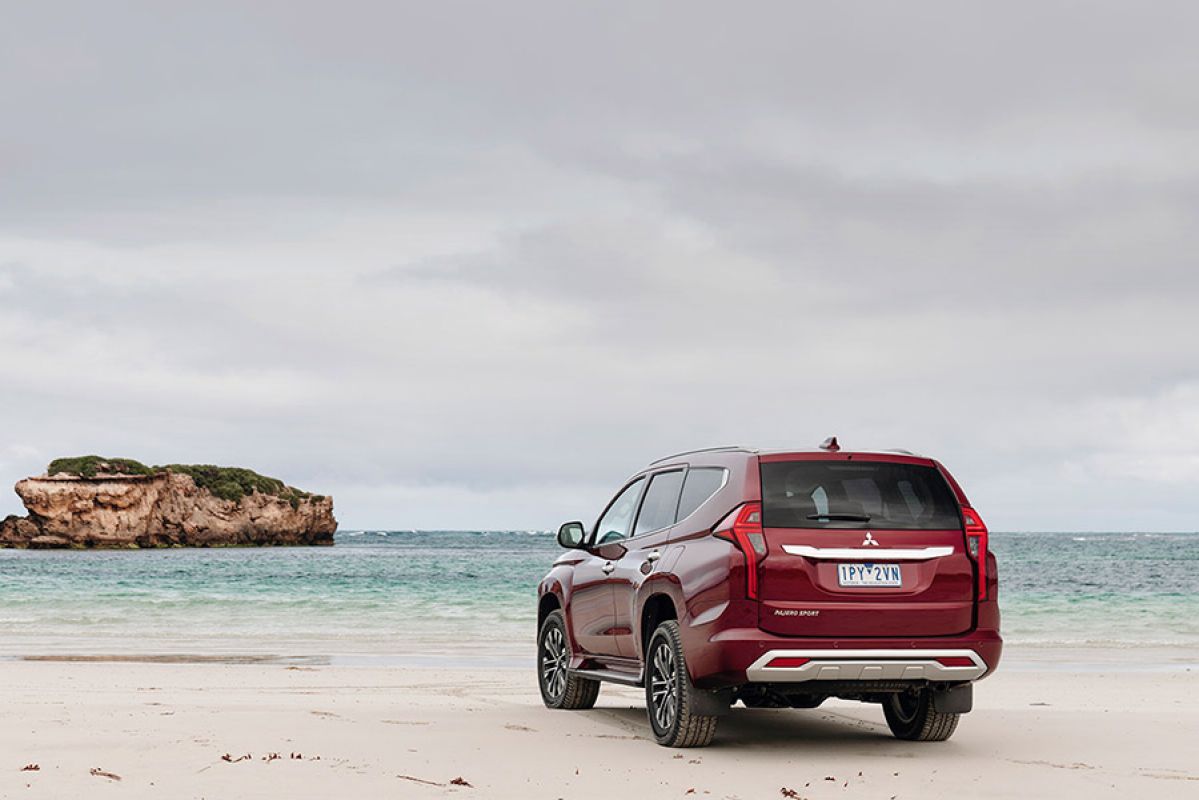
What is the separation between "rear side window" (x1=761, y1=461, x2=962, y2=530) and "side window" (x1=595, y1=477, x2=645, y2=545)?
188cm

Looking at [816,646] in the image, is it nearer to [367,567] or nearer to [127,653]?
[127,653]

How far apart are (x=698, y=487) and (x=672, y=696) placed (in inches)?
52.6

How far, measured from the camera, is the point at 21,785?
6887 mm

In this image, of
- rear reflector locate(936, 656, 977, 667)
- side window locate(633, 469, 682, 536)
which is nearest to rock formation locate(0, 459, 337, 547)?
side window locate(633, 469, 682, 536)

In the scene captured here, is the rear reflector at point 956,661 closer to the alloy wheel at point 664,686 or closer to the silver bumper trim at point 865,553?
the silver bumper trim at point 865,553

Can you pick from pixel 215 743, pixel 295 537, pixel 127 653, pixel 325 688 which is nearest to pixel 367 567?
pixel 127 653

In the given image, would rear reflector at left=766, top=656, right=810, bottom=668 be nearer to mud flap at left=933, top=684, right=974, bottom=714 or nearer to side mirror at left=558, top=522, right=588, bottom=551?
mud flap at left=933, top=684, right=974, bottom=714

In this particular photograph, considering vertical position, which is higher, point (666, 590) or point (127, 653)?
point (666, 590)

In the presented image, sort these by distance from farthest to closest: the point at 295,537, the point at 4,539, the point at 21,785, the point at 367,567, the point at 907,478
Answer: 1. the point at 295,537
2. the point at 4,539
3. the point at 367,567
4. the point at 907,478
5. the point at 21,785

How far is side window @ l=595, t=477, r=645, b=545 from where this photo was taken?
388 inches

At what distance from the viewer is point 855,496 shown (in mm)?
8148

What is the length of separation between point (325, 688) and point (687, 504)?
583 cm

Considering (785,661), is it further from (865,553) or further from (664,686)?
(664,686)

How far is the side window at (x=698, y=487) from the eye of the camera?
8484mm
